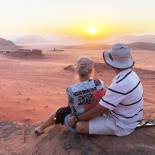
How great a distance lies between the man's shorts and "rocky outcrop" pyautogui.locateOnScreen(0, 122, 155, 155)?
0.10m

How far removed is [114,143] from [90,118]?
0.42 metres

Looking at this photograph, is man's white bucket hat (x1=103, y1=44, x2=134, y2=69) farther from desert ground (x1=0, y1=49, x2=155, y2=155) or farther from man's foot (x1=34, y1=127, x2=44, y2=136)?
man's foot (x1=34, y1=127, x2=44, y2=136)

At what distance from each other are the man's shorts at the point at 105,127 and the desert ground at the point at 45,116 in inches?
4.1

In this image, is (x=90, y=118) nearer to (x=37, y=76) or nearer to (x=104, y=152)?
(x=104, y=152)

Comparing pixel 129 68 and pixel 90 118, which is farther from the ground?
pixel 129 68

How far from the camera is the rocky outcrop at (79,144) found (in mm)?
5074

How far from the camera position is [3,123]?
6.93 m

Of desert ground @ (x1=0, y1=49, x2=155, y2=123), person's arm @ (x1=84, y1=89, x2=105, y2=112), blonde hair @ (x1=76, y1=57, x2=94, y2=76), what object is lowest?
desert ground @ (x1=0, y1=49, x2=155, y2=123)

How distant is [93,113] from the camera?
497 centimetres

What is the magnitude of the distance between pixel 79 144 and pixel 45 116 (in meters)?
3.56

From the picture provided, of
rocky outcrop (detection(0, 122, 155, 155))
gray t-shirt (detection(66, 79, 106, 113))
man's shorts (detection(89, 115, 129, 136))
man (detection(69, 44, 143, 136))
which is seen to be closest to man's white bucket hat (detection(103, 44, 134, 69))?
man (detection(69, 44, 143, 136))

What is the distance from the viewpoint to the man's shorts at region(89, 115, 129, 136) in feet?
16.6

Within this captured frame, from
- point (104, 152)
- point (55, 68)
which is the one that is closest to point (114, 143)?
point (104, 152)

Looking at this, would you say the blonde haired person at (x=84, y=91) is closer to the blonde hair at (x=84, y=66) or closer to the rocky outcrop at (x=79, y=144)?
the blonde hair at (x=84, y=66)
